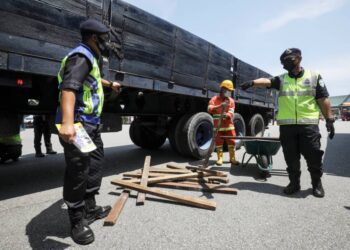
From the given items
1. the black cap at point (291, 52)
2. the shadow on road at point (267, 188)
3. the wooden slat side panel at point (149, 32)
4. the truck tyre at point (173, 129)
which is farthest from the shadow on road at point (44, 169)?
the black cap at point (291, 52)

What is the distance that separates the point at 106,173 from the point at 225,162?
8.54 ft

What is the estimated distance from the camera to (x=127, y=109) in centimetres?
452

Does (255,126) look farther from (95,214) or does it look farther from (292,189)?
(95,214)

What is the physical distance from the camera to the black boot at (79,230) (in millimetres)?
2088

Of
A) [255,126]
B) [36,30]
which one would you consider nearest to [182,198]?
[36,30]

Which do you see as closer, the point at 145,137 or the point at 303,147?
the point at 303,147

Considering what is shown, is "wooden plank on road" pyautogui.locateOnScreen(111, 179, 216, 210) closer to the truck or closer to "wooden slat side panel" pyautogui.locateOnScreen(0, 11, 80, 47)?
the truck

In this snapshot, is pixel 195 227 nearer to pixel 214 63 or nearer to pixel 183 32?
pixel 183 32

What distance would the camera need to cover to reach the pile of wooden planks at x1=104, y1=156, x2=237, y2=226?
114 inches

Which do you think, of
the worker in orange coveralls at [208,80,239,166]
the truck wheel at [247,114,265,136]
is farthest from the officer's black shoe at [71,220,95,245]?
the truck wheel at [247,114,265,136]

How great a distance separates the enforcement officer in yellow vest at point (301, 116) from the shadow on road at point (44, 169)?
2.63 m

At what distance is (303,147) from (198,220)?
6.11 feet

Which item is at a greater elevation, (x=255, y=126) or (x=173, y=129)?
(x=255, y=126)

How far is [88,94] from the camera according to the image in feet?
7.11
